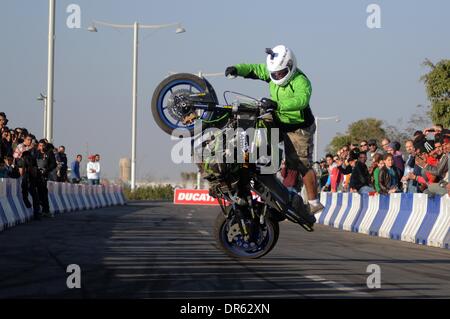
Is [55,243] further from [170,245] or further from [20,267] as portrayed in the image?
[20,267]

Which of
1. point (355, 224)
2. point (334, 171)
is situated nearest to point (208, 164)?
point (355, 224)

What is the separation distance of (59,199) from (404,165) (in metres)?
10.9

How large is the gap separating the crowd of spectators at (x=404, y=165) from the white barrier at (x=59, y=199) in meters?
6.62

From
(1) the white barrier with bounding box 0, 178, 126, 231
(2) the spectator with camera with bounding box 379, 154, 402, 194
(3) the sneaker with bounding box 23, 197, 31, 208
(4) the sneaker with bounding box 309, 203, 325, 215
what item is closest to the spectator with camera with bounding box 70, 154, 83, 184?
(1) the white barrier with bounding box 0, 178, 126, 231

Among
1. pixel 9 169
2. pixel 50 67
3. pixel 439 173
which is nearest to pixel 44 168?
pixel 9 169

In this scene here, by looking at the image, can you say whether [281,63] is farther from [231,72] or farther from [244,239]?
[244,239]

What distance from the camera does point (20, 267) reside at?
37.1 feet

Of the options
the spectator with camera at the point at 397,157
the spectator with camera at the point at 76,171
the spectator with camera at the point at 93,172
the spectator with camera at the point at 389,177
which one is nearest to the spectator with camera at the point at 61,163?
the spectator with camera at the point at 76,171

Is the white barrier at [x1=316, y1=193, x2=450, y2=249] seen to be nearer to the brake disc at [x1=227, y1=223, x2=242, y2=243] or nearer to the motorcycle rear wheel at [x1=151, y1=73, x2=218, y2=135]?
the brake disc at [x1=227, y1=223, x2=242, y2=243]

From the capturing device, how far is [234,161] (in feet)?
39.6

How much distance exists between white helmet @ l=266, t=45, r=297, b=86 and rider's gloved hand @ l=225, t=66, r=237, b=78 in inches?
18.9

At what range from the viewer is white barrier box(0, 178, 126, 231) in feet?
68.8

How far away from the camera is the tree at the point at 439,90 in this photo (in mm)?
40969

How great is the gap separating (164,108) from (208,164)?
0.96m
